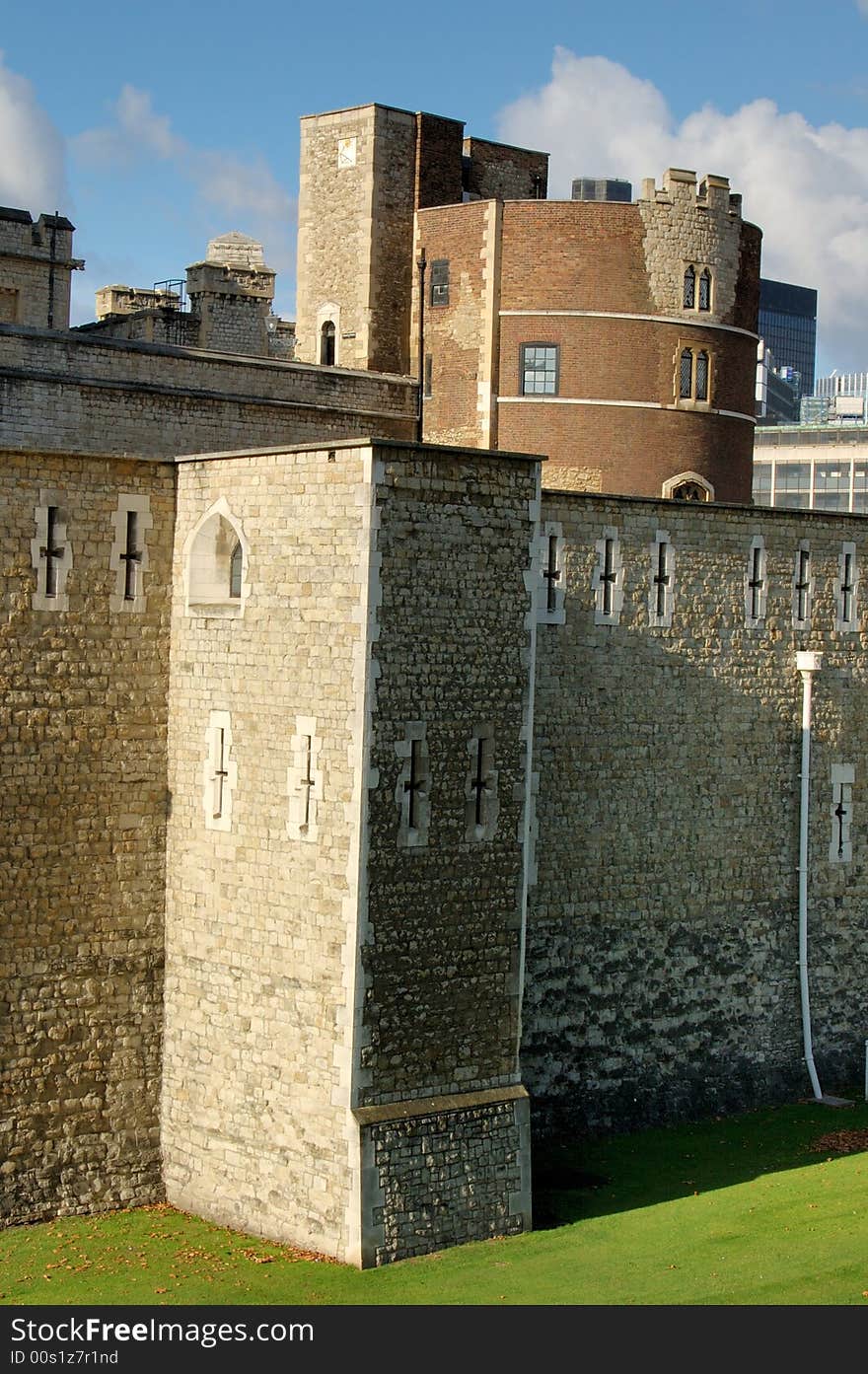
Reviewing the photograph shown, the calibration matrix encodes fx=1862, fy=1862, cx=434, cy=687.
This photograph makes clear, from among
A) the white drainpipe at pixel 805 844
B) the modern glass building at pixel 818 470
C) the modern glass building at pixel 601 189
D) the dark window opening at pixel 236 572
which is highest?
the modern glass building at pixel 601 189

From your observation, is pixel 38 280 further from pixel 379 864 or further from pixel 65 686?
pixel 379 864

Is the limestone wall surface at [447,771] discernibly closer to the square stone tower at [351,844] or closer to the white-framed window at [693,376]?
the square stone tower at [351,844]

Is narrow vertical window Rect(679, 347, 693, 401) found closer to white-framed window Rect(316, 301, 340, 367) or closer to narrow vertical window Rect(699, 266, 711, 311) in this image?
narrow vertical window Rect(699, 266, 711, 311)

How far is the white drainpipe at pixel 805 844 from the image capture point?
25.6m

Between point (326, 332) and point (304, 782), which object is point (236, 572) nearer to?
point (304, 782)

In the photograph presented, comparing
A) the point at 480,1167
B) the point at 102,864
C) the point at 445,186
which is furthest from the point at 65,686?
the point at 445,186

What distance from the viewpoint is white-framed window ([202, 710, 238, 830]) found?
2034cm

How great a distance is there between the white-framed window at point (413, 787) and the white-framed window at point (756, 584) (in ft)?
24.0

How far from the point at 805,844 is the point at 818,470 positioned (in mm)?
92613

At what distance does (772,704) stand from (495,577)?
269 inches

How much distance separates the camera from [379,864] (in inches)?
750

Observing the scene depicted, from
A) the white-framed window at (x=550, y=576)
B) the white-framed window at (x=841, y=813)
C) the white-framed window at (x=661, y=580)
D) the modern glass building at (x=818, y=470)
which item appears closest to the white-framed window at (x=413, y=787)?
the white-framed window at (x=550, y=576)

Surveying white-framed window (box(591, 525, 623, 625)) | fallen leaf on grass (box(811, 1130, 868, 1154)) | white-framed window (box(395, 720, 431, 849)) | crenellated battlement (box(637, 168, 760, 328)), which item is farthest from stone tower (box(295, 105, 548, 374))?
fallen leaf on grass (box(811, 1130, 868, 1154))

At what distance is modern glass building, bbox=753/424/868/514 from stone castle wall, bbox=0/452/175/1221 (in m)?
96.8
